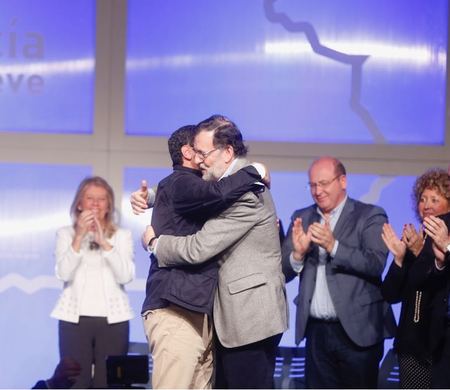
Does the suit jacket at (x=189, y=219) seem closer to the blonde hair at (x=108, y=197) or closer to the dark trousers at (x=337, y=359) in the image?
the dark trousers at (x=337, y=359)

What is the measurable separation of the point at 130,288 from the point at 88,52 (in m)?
1.47

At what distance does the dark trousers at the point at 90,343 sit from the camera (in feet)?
18.4

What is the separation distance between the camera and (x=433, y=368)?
183 inches

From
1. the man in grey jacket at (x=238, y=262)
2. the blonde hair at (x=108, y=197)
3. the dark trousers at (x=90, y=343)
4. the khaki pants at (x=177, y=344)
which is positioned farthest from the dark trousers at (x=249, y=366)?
the blonde hair at (x=108, y=197)

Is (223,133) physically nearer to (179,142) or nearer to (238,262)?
(179,142)

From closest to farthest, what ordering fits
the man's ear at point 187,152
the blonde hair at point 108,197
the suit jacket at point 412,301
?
the man's ear at point 187,152, the suit jacket at point 412,301, the blonde hair at point 108,197

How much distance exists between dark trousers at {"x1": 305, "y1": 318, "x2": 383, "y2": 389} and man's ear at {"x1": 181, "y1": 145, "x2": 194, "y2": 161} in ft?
4.70

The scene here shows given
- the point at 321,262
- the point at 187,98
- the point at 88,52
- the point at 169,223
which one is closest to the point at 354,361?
the point at 321,262

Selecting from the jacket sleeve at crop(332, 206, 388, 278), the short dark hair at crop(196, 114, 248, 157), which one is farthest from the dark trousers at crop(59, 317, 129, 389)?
the short dark hair at crop(196, 114, 248, 157)

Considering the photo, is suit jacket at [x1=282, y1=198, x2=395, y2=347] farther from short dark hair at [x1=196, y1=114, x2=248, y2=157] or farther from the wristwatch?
the wristwatch

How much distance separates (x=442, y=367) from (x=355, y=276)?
32.5 inches

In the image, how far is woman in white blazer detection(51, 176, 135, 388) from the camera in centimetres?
560

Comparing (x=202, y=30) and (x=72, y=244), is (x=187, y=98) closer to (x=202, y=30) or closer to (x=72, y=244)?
(x=202, y=30)

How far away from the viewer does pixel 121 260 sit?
5.65 meters
